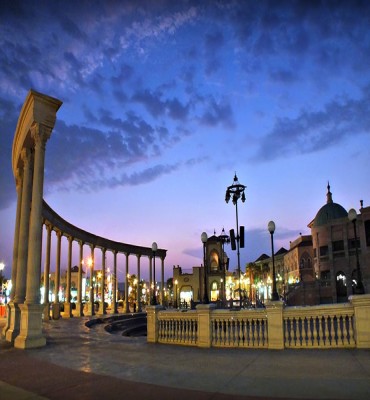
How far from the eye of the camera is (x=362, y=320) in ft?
37.9

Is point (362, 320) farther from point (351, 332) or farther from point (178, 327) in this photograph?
point (178, 327)

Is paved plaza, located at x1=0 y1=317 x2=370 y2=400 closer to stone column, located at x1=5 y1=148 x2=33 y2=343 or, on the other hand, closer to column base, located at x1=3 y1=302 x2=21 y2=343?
column base, located at x1=3 y1=302 x2=21 y2=343

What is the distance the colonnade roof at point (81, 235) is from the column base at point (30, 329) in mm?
15020

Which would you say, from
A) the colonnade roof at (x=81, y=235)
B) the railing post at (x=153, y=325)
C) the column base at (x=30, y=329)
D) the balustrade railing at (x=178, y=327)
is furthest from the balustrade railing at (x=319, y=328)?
the colonnade roof at (x=81, y=235)

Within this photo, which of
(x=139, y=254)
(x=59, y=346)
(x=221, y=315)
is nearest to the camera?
(x=221, y=315)

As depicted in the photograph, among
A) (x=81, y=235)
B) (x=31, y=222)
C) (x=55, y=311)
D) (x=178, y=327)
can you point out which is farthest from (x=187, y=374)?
(x=81, y=235)

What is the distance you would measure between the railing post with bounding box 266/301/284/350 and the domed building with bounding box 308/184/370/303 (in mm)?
54404

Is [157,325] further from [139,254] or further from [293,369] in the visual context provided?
[139,254]

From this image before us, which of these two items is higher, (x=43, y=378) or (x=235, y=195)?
(x=235, y=195)

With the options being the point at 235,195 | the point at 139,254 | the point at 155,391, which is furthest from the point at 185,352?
the point at 139,254

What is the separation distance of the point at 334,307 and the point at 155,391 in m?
6.87

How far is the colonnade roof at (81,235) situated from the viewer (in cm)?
3231

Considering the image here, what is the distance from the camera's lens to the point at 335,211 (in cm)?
8625

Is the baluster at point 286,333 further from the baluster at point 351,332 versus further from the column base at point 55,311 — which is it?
the column base at point 55,311
